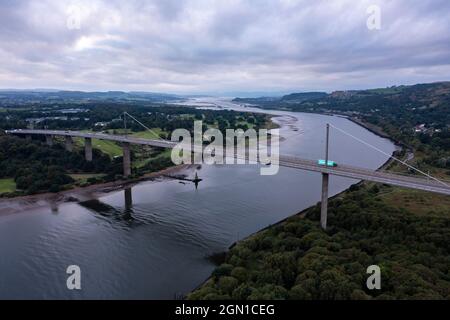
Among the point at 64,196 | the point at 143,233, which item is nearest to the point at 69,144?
the point at 64,196

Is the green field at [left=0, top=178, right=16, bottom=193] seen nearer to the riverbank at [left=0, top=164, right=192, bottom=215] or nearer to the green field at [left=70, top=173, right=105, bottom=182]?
the riverbank at [left=0, top=164, right=192, bottom=215]

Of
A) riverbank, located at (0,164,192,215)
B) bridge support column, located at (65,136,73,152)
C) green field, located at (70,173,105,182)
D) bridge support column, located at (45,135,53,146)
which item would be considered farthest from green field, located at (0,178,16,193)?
bridge support column, located at (45,135,53,146)

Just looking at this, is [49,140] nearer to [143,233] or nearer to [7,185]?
[7,185]

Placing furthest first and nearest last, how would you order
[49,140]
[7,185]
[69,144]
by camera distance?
[49,140] → [69,144] → [7,185]

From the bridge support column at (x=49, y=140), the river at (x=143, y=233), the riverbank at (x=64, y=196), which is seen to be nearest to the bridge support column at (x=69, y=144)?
the bridge support column at (x=49, y=140)

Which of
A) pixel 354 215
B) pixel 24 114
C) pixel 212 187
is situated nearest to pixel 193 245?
pixel 354 215
